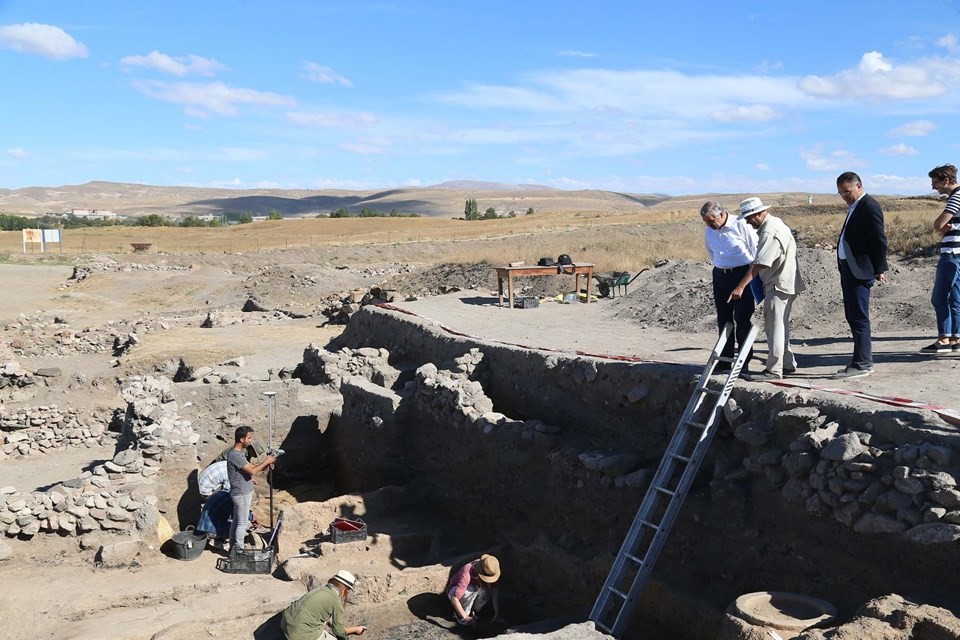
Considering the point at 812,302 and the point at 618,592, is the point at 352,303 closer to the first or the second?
the point at 812,302

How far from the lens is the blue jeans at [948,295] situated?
25.8ft

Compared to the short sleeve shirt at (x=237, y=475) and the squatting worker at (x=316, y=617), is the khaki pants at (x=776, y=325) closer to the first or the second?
the squatting worker at (x=316, y=617)

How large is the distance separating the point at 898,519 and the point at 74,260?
143ft

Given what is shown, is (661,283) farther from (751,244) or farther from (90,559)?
(90,559)

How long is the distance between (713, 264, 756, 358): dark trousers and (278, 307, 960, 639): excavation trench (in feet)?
1.84

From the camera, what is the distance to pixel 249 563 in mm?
8688

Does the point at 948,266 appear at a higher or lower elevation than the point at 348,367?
higher

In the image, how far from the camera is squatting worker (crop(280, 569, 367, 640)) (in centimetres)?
677

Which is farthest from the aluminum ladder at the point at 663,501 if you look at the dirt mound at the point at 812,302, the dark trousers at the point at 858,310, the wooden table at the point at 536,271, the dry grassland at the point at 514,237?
the dry grassland at the point at 514,237

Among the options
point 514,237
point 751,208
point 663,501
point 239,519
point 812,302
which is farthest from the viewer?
point 514,237

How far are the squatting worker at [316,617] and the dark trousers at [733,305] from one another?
3882 millimetres

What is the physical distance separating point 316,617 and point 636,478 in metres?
2.78

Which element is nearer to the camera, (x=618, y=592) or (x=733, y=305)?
(x=618, y=592)

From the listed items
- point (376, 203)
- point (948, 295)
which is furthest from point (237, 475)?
point (376, 203)
